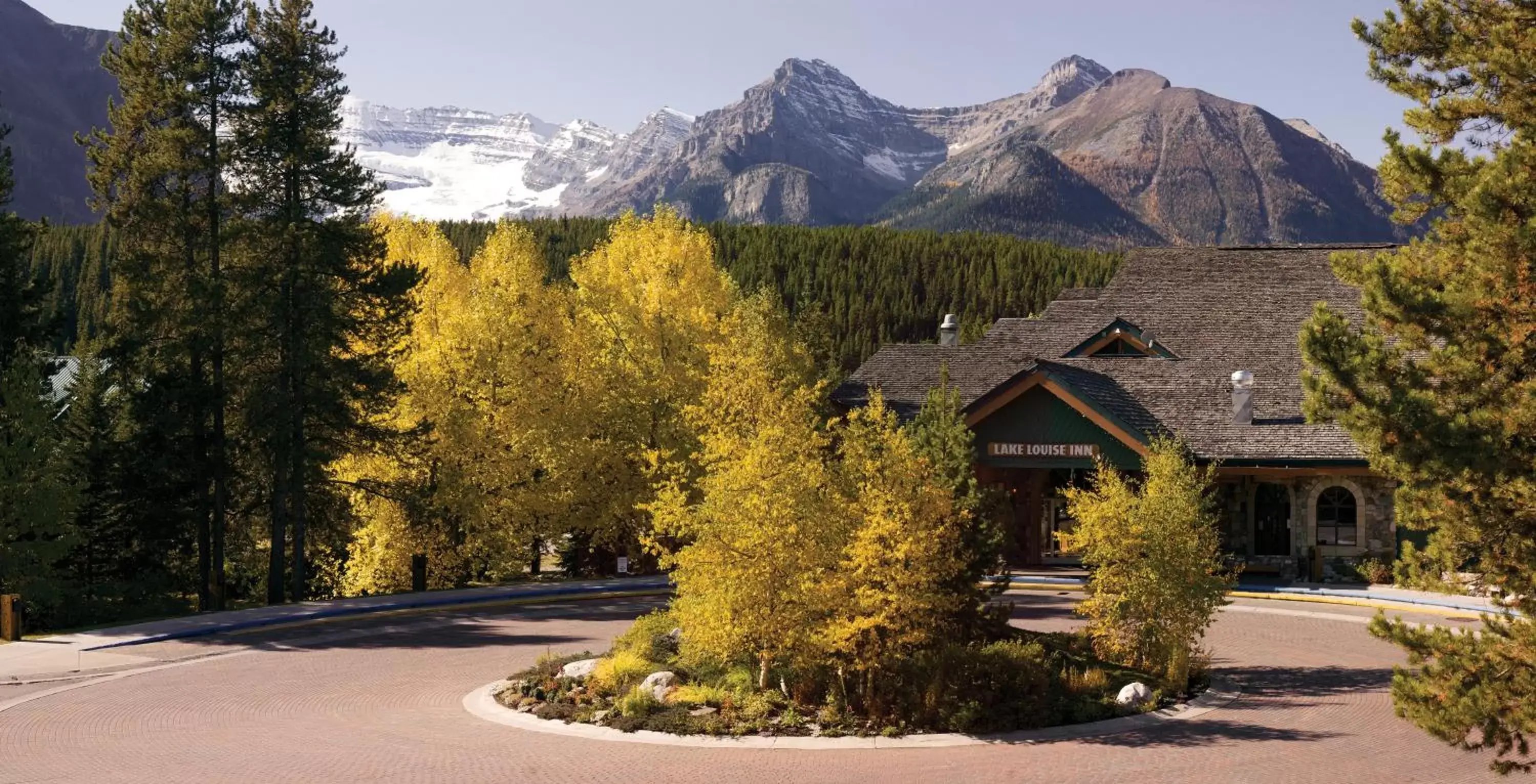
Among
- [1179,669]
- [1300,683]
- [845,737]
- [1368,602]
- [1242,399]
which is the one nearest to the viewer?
[845,737]

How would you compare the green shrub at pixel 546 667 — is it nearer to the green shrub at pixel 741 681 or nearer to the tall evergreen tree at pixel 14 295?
the green shrub at pixel 741 681

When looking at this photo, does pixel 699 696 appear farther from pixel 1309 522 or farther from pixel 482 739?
pixel 1309 522

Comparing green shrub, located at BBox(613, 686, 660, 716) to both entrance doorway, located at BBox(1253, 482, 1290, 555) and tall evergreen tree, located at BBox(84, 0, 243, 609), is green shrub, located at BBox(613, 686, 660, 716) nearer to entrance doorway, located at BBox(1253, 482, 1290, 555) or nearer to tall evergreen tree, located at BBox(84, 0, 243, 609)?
tall evergreen tree, located at BBox(84, 0, 243, 609)

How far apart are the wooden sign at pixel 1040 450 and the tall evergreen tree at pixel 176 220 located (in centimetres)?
2232

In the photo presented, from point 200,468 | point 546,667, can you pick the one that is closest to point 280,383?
point 200,468

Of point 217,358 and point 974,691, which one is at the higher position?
point 217,358

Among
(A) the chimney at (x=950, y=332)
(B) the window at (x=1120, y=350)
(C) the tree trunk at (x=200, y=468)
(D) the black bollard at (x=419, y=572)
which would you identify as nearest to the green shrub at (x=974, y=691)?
(C) the tree trunk at (x=200, y=468)

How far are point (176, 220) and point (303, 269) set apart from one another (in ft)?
10.8

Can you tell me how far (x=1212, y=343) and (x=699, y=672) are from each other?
1264 inches

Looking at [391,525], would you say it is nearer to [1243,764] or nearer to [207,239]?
[207,239]

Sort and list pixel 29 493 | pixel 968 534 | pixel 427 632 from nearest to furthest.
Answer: pixel 968 534
pixel 29 493
pixel 427 632

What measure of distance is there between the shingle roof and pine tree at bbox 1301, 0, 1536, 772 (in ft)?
87.1

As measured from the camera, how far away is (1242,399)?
4262cm

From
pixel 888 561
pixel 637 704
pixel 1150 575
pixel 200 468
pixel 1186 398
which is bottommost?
pixel 637 704
